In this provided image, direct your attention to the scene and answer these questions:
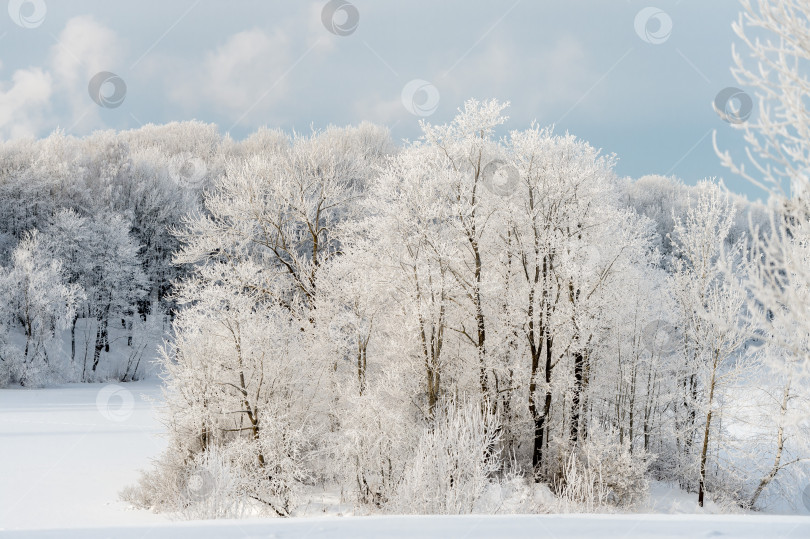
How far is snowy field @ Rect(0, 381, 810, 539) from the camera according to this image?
575 centimetres

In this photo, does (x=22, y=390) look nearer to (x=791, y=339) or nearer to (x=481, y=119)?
(x=481, y=119)

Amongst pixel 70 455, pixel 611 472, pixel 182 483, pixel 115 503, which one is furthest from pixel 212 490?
pixel 611 472

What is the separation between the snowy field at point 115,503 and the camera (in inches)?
226

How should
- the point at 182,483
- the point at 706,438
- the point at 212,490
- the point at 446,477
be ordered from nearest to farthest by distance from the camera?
1. the point at 212,490
2. the point at 446,477
3. the point at 182,483
4. the point at 706,438

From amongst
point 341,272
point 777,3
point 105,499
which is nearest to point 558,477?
point 341,272

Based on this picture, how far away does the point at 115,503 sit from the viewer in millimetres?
12031

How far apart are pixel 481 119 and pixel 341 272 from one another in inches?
230

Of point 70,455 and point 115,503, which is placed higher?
point 70,455

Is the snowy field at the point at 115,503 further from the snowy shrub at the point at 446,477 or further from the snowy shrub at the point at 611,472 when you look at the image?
the snowy shrub at the point at 446,477

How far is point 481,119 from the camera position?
1591 cm

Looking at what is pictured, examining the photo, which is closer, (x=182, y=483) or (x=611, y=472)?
(x=182, y=483)

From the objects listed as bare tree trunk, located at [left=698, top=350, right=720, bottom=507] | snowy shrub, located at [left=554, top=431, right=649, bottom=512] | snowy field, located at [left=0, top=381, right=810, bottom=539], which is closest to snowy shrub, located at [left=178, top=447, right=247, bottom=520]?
snowy field, located at [left=0, top=381, right=810, bottom=539]

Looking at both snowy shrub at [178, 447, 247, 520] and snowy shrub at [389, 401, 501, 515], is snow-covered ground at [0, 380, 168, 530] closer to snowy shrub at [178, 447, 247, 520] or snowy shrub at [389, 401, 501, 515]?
snowy shrub at [178, 447, 247, 520]

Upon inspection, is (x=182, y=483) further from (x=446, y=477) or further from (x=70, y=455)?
(x=446, y=477)
